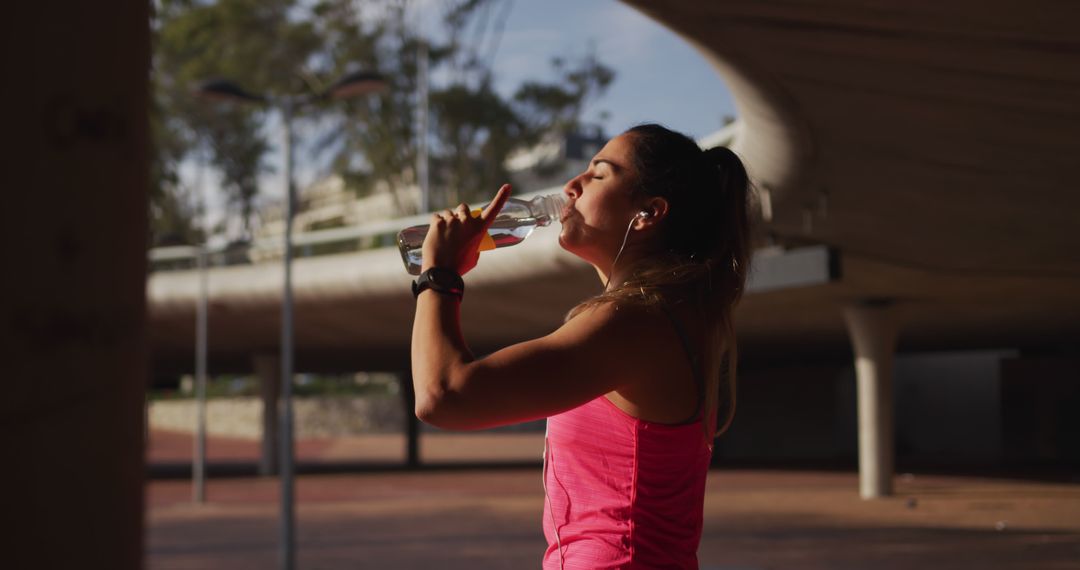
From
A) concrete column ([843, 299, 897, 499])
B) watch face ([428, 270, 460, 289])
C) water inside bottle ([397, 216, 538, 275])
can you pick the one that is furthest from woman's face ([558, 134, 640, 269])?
concrete column ([843, 299, 897, 499])

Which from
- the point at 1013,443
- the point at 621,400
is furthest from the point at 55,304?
the point at 1013,443

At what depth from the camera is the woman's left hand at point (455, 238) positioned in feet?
6.60

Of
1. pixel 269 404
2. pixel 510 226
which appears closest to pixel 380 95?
pixel 269 404

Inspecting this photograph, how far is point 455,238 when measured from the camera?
205 centimetres

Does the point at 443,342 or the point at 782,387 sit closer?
the point at 443,342

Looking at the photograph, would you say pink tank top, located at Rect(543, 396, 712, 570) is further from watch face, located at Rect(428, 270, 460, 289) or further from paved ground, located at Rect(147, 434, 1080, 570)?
paved ground, located at Rect(147, 434, 1080, 570)

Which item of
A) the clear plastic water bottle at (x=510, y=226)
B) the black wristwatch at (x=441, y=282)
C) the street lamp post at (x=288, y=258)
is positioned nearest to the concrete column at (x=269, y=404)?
the street lamp post at (x=288, y=258)

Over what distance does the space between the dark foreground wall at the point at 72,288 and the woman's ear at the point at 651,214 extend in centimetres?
131

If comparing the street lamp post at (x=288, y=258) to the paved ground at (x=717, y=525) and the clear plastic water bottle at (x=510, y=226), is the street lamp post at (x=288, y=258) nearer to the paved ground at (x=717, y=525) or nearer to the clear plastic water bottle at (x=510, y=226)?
the paved ground at (x=717, y=525)

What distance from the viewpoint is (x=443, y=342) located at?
6.15 feet

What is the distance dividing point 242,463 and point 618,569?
126 ft

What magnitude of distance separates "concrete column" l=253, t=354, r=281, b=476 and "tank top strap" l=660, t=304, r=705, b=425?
31.1 m

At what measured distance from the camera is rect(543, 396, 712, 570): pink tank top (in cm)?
197

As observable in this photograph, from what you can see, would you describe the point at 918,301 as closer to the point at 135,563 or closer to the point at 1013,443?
the point at 1013,443
